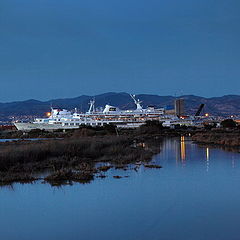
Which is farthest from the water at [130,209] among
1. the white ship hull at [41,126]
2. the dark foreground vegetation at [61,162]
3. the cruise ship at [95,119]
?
the cruise ship at [95,119]

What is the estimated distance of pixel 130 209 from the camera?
1142 centimetres

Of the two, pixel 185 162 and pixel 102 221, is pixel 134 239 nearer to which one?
pixel 102 221

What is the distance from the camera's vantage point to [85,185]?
50.6 ft

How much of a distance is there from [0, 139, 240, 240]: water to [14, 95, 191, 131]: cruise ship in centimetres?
7427

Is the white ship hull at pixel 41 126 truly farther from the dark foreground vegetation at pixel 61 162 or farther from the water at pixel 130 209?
the water at pixel 130 209

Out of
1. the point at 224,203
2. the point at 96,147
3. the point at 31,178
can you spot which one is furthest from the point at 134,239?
the point at 96,147

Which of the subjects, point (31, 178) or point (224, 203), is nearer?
point (224, 203)

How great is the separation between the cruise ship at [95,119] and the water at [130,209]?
7427 cm

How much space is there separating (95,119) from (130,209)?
85181 mm

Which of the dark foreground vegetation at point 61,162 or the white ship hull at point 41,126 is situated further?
the white ship hull at point 41,126

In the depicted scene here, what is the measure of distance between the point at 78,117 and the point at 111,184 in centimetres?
7890

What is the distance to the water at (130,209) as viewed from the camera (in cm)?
921

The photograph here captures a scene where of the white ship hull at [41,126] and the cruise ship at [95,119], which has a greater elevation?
the cruise ship at [95,119]

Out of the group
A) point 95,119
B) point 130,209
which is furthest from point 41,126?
point 130,209
